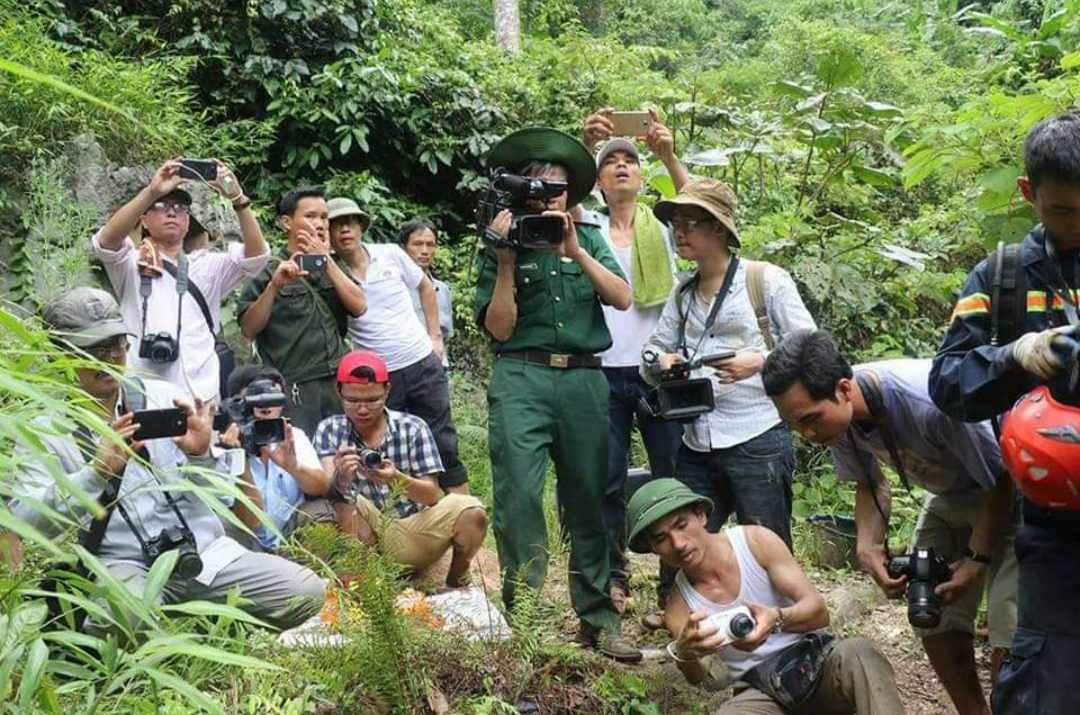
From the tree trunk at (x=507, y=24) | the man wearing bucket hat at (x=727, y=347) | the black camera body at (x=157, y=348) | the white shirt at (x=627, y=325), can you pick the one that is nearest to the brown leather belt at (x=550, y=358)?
the man wearing bucket hat at (x=727, y=347)

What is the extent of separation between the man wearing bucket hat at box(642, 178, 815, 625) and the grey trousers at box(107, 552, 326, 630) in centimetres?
147

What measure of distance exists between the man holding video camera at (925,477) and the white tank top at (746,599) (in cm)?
32

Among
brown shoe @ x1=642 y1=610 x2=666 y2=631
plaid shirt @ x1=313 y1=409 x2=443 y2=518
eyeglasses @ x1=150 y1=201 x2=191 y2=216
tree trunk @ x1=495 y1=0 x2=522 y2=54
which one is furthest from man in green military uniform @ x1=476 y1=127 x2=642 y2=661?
tree trunk @ x1=495 y1=0 x2=522 y2=54

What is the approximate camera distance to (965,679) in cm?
343

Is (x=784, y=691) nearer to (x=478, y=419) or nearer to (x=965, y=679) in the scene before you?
(x=965, y=679)

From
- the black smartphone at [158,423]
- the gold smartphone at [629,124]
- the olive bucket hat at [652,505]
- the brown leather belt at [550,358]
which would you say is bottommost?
the olive bucket hat at [652,505]

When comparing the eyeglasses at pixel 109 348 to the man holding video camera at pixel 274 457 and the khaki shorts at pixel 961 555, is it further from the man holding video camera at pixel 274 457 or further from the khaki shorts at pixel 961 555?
the khaki shorts at pixel 961 555

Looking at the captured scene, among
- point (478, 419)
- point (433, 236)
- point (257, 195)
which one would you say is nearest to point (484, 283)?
point (433, 236)

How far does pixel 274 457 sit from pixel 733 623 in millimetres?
2111

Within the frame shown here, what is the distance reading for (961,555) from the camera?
3398 mm

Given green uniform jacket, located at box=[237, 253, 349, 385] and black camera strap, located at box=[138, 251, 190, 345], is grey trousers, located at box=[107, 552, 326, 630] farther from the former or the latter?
green uniform jacket, located at box=[237, 253, 349, 385]

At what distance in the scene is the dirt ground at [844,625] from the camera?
4.01m

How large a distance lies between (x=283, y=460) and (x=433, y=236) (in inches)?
108

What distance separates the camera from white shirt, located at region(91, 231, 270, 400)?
14.8ft
